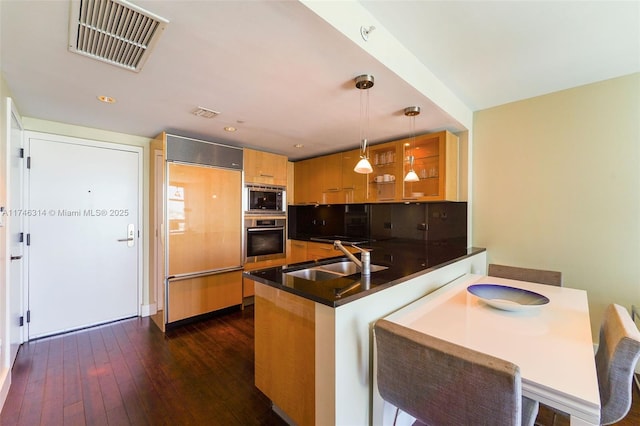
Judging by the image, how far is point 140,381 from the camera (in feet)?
6.57

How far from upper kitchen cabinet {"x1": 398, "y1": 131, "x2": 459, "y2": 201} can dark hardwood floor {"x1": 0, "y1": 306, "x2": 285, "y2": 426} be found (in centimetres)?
246

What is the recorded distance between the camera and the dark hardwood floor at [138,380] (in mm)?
1668

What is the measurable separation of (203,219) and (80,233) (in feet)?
4.12

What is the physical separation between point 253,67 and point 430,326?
1818mm

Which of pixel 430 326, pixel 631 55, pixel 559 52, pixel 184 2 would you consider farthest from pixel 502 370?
pixel 631 55

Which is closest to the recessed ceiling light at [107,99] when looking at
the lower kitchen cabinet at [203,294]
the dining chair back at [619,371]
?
the lower kitchen cabinet at [203,294]

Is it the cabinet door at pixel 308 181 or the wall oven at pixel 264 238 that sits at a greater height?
the cabinet door at pixel 308 181

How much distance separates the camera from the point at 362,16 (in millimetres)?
1375

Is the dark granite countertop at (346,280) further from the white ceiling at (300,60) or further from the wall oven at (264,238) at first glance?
the wall oven at (264,238)

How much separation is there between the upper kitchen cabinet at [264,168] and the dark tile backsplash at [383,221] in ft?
3.21

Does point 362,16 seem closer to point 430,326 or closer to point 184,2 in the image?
point 184,2

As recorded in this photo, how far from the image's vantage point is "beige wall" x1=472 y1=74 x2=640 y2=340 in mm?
2125

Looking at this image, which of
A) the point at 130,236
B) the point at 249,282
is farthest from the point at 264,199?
the point at 130,236

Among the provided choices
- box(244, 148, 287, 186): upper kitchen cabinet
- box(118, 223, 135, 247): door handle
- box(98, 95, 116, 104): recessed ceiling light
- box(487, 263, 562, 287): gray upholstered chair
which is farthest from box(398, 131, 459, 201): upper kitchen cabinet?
box(118, 223, 135, 247): door handle
